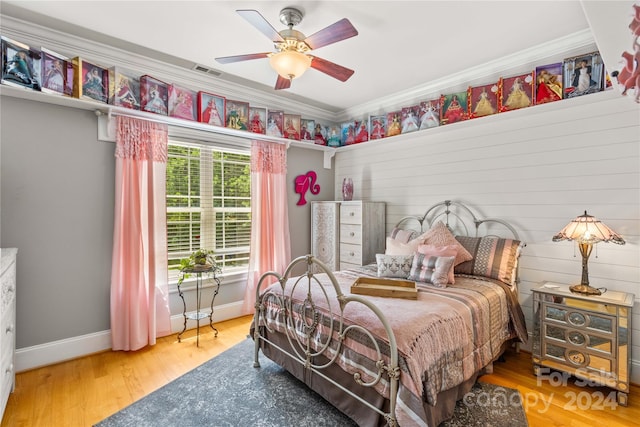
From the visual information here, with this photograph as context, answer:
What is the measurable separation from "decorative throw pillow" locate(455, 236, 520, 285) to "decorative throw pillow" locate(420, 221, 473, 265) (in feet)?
0.19

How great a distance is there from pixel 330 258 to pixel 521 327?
89.2 inches

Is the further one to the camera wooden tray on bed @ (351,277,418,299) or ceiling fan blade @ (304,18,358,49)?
wooden tray on bed @ (351,277,418,299)

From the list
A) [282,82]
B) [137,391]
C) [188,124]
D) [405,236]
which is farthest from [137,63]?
[405,236]

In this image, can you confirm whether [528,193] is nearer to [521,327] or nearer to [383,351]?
[521,327]

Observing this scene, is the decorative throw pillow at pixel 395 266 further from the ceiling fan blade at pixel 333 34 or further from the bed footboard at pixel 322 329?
the ceiling fan blade at pixel 333 34

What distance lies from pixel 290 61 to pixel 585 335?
112 inches

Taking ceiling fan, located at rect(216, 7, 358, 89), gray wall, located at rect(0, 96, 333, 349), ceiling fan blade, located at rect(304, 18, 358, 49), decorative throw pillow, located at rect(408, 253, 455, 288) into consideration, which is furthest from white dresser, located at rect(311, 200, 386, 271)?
gray wall, located at rect(0, 96, 333, 349)

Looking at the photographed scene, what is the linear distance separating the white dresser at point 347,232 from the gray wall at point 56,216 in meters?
2.45

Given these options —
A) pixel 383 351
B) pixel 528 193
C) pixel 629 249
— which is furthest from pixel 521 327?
pixel 383 351

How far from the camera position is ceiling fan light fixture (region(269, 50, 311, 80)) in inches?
81.7

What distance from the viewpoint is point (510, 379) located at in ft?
8.08

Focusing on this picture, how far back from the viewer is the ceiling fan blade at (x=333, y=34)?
1.85 m

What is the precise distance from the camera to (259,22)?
6.28 ft

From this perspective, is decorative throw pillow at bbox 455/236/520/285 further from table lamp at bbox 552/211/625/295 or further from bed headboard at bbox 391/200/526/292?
table lamp at bbox 552/211/625/295
